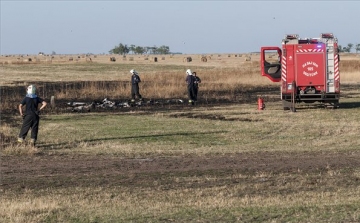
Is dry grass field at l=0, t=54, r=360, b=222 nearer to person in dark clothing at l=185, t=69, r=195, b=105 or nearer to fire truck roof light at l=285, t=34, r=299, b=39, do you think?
person in dark clothing at l=185, t=69, r=195, b=105

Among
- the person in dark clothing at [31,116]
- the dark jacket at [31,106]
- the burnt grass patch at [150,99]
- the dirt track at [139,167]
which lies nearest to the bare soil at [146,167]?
the dirt track at [139,167]

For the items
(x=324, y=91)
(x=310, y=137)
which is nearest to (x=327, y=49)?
(x=324, y=91)

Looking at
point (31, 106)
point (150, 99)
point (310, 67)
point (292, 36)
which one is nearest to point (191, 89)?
point (150, 99)

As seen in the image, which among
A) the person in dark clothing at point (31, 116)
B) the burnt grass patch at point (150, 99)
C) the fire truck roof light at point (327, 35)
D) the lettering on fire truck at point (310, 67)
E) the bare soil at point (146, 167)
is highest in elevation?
the fire truck roof light at point (327, 35)

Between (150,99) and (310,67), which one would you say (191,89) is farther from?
(310,67)

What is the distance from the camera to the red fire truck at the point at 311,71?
31.6 metres

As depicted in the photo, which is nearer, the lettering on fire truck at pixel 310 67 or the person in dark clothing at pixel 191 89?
the lettering on fire truck at pixel 310 67

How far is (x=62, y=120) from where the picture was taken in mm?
29047

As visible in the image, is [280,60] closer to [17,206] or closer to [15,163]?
[15,163]

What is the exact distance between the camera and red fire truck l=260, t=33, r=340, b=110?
31.6 m

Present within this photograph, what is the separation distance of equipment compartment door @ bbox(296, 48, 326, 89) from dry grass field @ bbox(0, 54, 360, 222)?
1.16m

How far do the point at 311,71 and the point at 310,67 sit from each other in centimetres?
16

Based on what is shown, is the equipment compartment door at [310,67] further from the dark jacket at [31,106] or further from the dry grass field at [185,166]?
the dark jacket at [31,106]

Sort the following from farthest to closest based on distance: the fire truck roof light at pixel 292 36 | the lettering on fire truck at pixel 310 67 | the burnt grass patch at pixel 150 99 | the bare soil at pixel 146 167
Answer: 1. the burnt grass patch at pixel 150 99
2. the fire truck roof light at pixel 292 36
3. the lettering on fire truck at pixel 310 67
4. the bare soil at pixel 146 167
